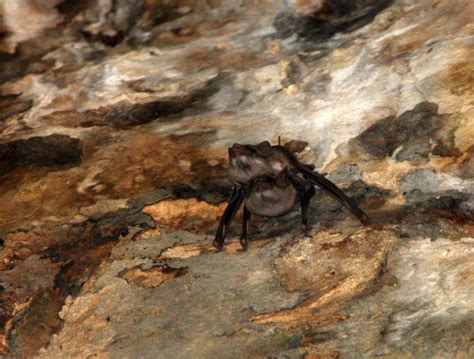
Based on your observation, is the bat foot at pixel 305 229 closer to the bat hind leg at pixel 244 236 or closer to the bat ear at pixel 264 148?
the bat hind leg at pixel 244 236

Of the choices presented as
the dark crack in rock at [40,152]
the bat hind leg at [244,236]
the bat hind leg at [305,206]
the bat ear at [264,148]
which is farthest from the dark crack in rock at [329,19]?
the dark crack in rock at [40,152]

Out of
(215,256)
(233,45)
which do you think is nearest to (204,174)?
(215,256)

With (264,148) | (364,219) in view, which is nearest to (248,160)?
(264,148)

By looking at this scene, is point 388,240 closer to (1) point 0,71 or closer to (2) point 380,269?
(2) point 380,269

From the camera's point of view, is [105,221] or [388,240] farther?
[105,221]

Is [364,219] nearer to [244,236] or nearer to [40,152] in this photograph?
[244,236]

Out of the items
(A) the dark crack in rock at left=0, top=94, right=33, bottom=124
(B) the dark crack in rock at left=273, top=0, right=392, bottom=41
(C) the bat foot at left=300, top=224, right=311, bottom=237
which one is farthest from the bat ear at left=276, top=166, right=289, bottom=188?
(A) the dark crack in rock at left=0, top=94, right=33, bottom=124
